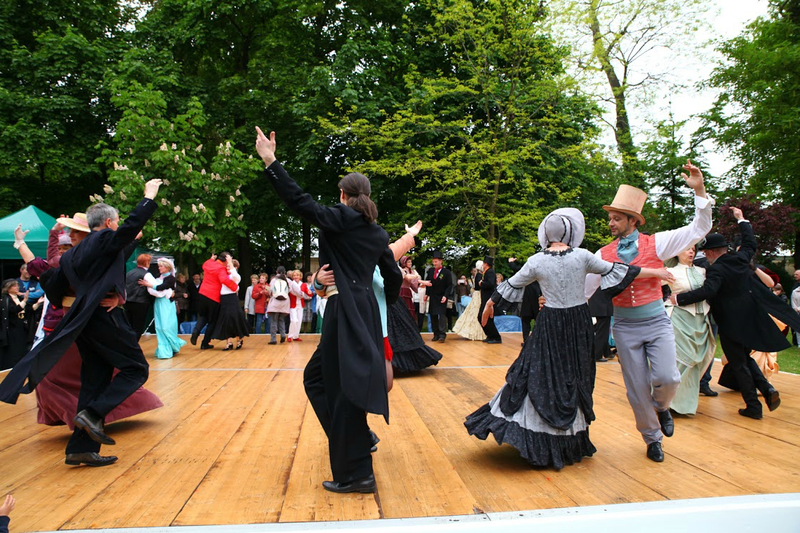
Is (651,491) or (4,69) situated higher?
(4,69)

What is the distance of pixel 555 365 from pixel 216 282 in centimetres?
880

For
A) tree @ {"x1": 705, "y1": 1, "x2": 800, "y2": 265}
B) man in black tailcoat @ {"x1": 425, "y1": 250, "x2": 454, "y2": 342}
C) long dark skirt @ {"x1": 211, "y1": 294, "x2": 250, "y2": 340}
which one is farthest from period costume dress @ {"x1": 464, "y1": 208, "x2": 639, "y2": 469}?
tree @ {"x1": 705, "y1": 1, "x2": 800, "y2": 265}

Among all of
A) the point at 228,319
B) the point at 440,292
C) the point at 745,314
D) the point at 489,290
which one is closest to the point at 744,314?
the point at 745,314

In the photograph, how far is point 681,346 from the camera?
20.2ft

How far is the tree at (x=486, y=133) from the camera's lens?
1564cm

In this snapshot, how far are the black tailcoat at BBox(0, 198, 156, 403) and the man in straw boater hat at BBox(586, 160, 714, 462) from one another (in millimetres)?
3390

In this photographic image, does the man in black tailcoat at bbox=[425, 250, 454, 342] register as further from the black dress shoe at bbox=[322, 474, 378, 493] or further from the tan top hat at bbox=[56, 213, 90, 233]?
the black dress shoe at bbox=[322, 474, 378, 493]

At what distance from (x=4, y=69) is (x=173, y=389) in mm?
15967

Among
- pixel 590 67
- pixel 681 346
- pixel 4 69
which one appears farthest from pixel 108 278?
pixel 4 69

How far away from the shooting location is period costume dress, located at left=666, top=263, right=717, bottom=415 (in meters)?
5.81

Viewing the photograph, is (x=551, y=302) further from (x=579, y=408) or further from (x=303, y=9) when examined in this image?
(x=303, y=9)

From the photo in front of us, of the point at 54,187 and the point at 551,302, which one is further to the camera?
the point at 54,187

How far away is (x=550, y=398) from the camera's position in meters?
4.04

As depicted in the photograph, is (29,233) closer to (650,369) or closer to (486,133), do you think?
(486,133)
